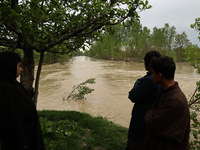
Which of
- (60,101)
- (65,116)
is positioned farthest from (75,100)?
(65,116)

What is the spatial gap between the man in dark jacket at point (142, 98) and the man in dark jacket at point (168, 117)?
0.30 meters

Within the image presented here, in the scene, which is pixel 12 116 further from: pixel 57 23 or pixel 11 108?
pixel 57 23

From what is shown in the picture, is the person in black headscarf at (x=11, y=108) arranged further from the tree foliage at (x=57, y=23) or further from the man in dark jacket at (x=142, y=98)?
the man in dark jacket at (x=142, y=98)

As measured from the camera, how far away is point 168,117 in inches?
60.1

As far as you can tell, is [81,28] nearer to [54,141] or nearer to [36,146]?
[36,146]

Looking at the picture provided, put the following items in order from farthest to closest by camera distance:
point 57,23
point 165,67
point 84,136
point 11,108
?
point 84,136, point 57,23, point 11,108, point 165,67

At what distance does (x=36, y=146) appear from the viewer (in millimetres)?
2154

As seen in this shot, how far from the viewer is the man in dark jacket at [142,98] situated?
2035 millimetres

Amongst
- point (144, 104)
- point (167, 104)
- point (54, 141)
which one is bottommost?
point (54, 141)

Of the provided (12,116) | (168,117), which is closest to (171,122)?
(168,117)

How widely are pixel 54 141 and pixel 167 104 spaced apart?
3.01 metres

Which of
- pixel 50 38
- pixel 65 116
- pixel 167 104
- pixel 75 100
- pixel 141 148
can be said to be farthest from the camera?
pixel 75 100

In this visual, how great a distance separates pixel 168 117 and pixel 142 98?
22.9 inches

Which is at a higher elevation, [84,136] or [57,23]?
[57,23]
